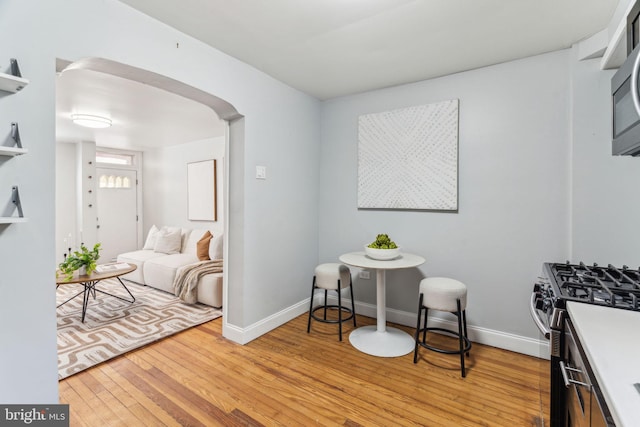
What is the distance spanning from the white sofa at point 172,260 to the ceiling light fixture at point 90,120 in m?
2.00

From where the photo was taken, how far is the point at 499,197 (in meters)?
2.60

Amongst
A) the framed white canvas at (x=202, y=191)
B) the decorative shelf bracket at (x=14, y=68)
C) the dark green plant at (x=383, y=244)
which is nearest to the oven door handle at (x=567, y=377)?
the dark green plant at (x=383, y=244)

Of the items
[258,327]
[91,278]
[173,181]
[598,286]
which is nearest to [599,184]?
[598,286]

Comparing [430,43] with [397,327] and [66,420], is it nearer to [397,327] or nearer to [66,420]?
[397,327]

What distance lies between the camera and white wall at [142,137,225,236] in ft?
17.7

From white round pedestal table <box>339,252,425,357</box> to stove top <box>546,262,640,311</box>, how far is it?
1.00 m

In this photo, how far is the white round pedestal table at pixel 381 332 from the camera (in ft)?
8.19

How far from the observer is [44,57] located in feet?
4.83

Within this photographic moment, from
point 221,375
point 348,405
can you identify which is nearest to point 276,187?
point 221,375

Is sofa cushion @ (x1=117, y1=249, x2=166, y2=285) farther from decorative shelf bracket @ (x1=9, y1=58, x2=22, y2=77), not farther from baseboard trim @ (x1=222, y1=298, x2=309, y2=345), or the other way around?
decorative shelf bracket @ (x1=9, y1=58, x2=22, y2=77)

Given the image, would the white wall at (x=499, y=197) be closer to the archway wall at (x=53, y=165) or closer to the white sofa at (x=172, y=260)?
the archway wall at (x=53, y=165)

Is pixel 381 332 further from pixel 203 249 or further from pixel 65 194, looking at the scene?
pixel 65 194

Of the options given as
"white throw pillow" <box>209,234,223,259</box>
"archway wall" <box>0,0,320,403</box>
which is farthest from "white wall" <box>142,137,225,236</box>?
"archway wall" <box>0,0,320,403</box>

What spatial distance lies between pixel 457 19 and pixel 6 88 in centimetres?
248
